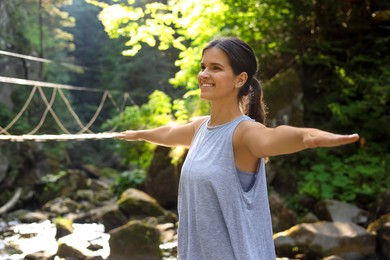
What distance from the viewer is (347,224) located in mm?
7215

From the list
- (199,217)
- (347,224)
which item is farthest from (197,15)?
(199,217)

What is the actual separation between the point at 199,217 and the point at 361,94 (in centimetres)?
953

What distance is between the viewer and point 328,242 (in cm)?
693

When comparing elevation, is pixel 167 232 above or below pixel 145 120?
below

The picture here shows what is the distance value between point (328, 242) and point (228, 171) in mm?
5553

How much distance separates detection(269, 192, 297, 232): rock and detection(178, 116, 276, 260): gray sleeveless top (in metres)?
6.79

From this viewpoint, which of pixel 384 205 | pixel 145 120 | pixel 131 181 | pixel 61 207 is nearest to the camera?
pixel 384 205

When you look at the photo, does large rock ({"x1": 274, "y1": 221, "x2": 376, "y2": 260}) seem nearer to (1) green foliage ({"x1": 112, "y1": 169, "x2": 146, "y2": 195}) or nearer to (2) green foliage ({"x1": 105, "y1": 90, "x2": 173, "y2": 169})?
(2) green foliage ({"x1": 105, "y1": 90, "x2": 173, "y2": 169})

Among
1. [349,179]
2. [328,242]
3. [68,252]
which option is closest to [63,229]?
[68,252]

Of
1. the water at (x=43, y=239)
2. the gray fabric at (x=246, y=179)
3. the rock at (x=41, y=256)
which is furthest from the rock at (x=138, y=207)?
the gray fabric at (x=246, y=179)

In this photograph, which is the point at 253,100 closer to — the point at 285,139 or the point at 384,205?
the point at 285,139

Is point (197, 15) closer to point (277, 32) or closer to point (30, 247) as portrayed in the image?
point (277, 32)

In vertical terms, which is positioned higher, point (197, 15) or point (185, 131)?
point (197, 15)

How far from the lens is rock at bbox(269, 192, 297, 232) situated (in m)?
8.48
